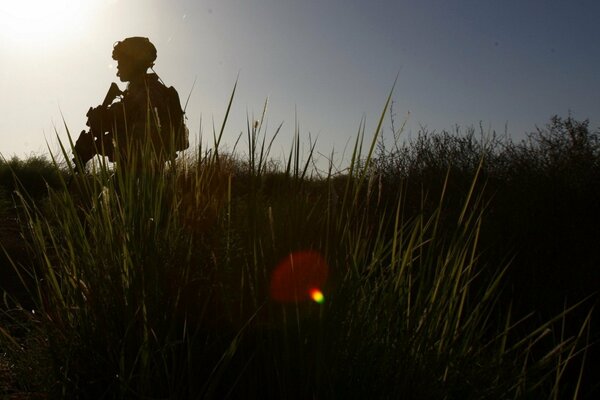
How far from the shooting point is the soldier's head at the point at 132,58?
14.4ft

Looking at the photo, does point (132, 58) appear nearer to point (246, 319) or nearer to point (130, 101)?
point (130, 101)

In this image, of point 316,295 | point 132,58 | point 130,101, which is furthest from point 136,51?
point 316,295

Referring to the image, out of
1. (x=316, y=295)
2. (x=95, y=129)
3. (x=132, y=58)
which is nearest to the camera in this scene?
(x=316, y=295)

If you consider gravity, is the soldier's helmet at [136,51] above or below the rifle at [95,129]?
above

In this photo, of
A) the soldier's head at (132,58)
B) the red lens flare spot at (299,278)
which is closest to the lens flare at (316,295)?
the red lens flare spot at (299,278)

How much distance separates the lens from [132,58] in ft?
14.5

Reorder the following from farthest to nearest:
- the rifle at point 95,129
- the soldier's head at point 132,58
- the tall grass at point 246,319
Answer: the soldier's head at point 132,58 → the rifle at point 95,129 → the tall grass at point 246,319

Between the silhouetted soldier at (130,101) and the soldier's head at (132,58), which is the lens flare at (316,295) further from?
the soldier's head at (132,58)

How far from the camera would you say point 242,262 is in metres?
1.56

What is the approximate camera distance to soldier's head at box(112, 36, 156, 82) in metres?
4.40

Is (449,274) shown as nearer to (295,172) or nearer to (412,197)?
(295,172)

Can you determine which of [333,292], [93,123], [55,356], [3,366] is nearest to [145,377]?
[55,356]

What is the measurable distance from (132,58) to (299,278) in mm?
3565

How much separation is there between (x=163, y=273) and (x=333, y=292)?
1.62 feet
